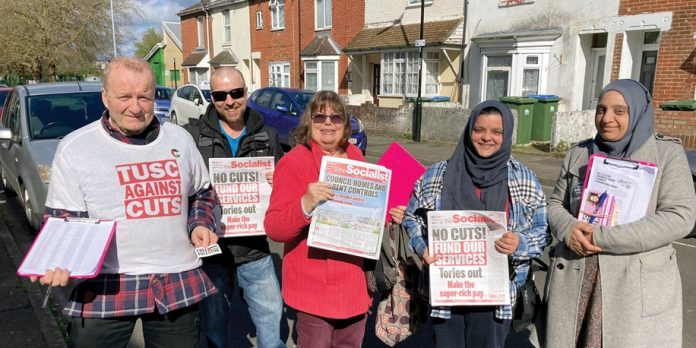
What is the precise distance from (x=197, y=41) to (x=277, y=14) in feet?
37.4

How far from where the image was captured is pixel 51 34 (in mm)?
23484

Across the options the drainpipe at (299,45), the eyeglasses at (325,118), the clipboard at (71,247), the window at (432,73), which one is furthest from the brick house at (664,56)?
the drainpipe at (299,45)

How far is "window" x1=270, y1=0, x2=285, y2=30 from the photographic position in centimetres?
2685

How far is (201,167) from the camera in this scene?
7.98 ft

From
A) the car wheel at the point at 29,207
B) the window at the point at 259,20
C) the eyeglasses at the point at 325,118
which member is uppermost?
the window at the point at 259,20

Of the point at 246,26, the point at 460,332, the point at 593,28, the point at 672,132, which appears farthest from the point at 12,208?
the point at 246,26

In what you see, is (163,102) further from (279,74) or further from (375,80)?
(279,74)

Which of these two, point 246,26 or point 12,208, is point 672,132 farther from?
point 246,26

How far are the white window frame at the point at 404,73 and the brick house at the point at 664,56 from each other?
6.85m

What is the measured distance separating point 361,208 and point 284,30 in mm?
25982

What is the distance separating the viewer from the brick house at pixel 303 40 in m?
23.1

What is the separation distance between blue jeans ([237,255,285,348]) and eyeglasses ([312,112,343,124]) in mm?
1014

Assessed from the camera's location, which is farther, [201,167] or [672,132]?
[672,132]

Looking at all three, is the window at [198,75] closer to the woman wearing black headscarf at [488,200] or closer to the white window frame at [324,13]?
the white window frame at [324,13]
